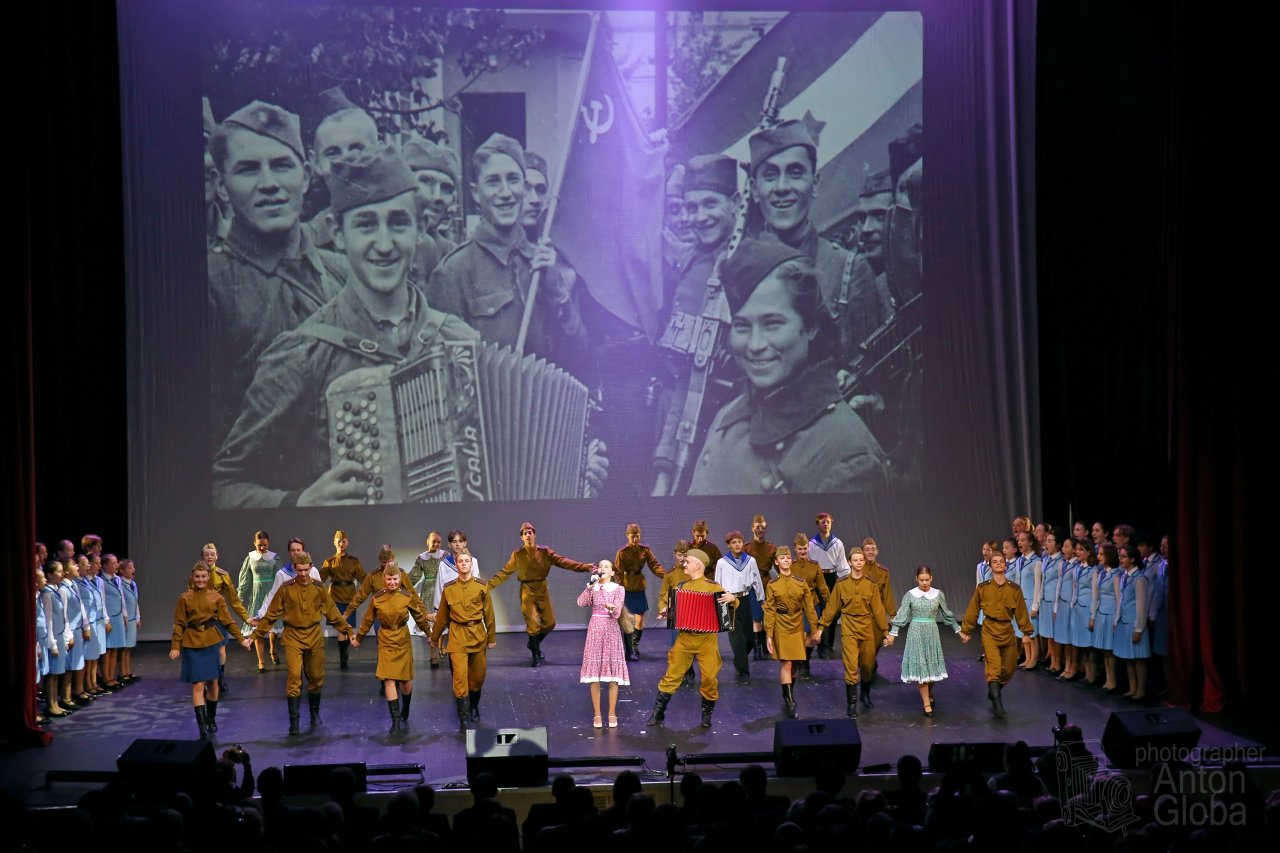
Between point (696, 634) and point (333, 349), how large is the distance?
6185mm

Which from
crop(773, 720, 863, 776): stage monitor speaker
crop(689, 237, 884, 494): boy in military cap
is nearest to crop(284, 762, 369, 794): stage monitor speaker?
crop(773, 720, 863, 776): stage monitor speaker

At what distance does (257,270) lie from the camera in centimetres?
1507

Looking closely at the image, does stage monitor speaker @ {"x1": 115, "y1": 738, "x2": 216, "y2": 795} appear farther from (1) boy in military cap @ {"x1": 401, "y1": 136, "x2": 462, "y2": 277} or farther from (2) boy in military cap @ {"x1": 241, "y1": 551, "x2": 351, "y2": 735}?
(1) boy in military cap @ {"x1": 401, "y1": 136, "x2": 462, "y2": 277}

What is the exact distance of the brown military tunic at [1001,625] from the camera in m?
11.5

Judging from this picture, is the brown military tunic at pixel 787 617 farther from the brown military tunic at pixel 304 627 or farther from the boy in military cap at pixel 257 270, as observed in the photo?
the boy in military cap at pixel 257 270

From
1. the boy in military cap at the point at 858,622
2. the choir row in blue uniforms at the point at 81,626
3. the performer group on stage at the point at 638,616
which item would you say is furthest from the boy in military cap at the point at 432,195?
the boy in military cap at the point at 858,622

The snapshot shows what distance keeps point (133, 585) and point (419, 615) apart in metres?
3.49

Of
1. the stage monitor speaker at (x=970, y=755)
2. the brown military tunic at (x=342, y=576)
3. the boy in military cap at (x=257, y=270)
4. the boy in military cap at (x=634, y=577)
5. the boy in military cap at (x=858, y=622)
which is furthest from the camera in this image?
the boy in military cap at (x=257, y=270)

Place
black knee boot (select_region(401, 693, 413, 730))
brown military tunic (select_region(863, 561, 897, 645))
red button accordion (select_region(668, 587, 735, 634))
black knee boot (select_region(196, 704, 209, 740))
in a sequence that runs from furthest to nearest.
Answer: brown military tunic (select_region(863, 561, 897, 645)) → black knee boot (select_region(401, 693, 413, 730)) → red button accordion (select_region(668, 587, 735, 634)) → black knee boot (select_region(196, 704, 209, 740))

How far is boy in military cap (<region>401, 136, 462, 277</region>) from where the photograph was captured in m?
15.1

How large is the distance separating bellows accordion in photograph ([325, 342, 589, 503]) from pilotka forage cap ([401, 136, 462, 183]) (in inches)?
77.2

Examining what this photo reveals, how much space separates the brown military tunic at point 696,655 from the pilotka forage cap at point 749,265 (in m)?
5.38

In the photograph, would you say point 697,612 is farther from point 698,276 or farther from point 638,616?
point 698,276

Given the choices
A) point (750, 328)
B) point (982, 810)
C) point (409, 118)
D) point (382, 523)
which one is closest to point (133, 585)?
point (382, 523)
